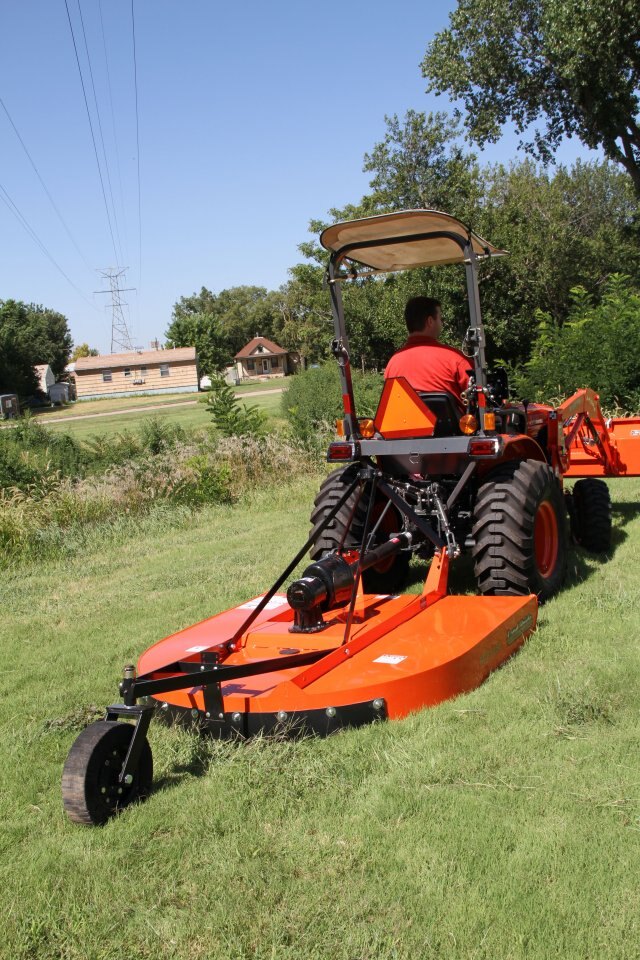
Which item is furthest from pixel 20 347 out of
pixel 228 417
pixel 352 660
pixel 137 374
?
pixel 352 660

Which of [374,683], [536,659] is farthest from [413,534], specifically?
[374,683]

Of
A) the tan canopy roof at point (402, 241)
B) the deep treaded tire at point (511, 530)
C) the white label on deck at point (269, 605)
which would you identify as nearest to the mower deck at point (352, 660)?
the white label on deck at point (269, 605)

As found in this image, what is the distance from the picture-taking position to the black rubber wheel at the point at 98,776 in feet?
10.2

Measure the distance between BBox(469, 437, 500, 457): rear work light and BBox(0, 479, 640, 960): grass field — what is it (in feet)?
3.36

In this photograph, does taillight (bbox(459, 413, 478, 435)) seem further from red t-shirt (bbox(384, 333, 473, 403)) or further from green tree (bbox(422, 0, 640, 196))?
green tree (bbox(422, 0, 640, 196))

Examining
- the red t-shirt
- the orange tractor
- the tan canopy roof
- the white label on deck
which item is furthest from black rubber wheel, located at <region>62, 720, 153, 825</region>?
the tan canopy roof

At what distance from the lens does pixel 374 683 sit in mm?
3742

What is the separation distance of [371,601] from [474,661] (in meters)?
1.01

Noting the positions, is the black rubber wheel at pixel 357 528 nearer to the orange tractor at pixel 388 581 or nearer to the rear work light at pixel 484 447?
the orange tractor at pixel 388 581

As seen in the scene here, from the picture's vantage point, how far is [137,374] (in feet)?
237

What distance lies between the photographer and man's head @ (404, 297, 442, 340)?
5562 millimetres

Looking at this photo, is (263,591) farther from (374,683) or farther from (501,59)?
(501,59)

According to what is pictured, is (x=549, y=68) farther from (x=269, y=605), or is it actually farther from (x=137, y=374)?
(x=137, y=374)

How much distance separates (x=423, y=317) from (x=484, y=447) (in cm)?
105
